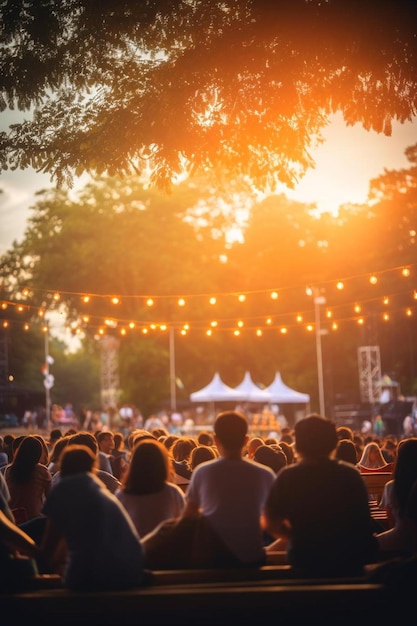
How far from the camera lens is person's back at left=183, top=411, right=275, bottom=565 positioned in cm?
544

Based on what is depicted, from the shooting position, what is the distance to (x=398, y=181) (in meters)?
48.2

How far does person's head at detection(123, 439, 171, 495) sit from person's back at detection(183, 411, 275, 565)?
33cm

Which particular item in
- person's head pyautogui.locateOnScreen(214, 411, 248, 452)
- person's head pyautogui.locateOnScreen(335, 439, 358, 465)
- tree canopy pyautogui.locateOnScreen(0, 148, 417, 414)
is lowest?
person's head pyautogui.locateOnScreen(335, 439, 358, 465)

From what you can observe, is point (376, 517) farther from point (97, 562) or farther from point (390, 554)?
point (97, 562)

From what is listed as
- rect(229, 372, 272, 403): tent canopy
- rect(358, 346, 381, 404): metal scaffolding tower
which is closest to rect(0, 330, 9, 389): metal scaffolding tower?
rect(229, 372, 272, 403): tent canopy

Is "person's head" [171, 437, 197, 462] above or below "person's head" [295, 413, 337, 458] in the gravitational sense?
below

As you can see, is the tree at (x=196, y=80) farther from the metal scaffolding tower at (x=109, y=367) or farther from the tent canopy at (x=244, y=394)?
the metal scaffolding tower at (x=109, y=367)

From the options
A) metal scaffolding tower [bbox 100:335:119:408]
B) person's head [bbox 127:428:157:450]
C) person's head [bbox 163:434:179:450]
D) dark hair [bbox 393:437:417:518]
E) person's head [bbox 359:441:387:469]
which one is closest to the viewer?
dark hair [bbox 393:437:417:518]

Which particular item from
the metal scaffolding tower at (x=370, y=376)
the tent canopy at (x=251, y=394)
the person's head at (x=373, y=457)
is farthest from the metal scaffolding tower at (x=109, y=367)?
the person's head at (x=373, y=457)

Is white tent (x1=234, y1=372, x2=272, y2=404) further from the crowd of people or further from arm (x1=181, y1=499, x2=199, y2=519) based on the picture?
arm (x1=181, y1=499, x2=199, y2=519)

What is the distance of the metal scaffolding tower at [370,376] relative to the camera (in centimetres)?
4225

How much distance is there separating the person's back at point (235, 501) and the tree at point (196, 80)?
557cm

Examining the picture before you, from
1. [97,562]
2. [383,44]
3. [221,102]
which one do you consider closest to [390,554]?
[97,562]

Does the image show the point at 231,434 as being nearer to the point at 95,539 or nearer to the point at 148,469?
the point at 148,469
